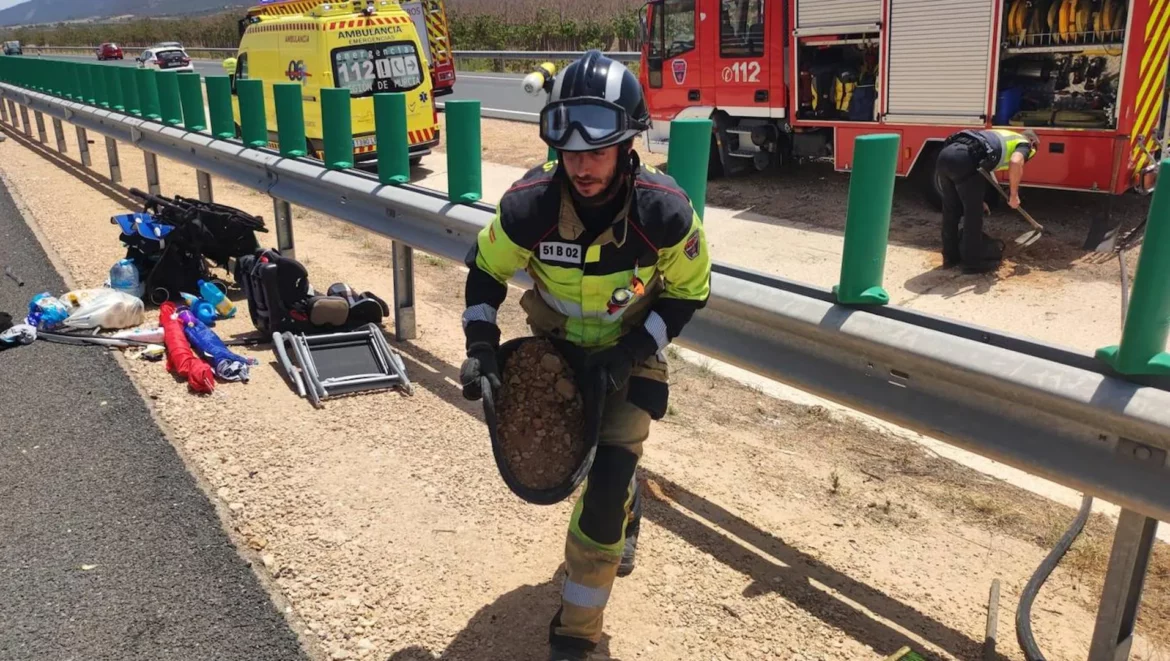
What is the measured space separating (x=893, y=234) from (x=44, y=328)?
853cm

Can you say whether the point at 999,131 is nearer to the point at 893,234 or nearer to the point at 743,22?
the point at 893,234

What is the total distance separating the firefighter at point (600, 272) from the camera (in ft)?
8.43

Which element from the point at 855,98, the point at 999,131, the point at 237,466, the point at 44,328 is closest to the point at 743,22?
the point at 855,98

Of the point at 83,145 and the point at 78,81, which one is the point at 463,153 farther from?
the point at 83,145

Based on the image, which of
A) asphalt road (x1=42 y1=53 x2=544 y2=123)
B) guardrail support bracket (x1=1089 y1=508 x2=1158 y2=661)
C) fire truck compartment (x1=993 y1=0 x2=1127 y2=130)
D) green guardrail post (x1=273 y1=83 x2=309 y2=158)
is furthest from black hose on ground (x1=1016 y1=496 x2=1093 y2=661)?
asphalt road (x1=42 y1=53 x2=544 y2=123)

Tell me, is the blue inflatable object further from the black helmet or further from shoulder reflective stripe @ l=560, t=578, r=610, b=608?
shoulder reflective stripe @ l=560, t=578, r=610, b=608

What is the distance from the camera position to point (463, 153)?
470 cm

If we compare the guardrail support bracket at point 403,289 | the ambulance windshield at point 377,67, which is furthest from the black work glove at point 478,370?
the ambulance windshield at point 377,67

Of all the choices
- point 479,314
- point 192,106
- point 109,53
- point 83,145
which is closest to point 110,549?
point 479,314

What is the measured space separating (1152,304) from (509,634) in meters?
1.98

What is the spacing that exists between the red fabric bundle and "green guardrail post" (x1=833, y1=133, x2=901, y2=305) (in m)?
3.20

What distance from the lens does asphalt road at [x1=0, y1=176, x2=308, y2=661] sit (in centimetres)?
268

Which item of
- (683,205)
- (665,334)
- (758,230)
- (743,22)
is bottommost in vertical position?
(758,230)

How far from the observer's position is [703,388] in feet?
16.9
